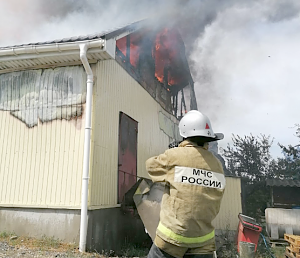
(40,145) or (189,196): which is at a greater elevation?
(40,145)

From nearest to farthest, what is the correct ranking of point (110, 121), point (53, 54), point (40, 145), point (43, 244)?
point (43, 244) < point (53, 54) < point (40, 145) < point (110, 121)

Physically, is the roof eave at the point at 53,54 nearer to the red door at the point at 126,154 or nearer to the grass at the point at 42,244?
the red door at the point at 126,154

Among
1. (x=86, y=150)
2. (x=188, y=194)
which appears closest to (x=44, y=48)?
(x=86, y=150)

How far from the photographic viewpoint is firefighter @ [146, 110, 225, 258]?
240 centimetres

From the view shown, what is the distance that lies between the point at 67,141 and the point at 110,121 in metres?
1.16

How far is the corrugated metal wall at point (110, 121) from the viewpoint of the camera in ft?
20.6

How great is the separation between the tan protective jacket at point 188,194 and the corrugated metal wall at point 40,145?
374 centimetres

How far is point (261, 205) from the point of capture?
12.2 metres

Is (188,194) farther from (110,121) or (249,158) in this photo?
(249,158)

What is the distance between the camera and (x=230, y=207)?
10.7m

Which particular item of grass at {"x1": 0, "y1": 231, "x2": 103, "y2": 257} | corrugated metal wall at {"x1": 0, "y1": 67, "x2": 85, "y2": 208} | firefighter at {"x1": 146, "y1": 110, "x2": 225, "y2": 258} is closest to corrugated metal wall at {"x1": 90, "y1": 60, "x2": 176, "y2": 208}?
corrugated metal wall at {"x1": 0, "y1": 67, "x2": 85, "y2": 208}

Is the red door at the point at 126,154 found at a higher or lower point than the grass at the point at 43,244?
higher

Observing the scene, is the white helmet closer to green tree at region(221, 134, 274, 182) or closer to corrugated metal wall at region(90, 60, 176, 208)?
corrugated metal wall at region(90, 60, 176, 208)

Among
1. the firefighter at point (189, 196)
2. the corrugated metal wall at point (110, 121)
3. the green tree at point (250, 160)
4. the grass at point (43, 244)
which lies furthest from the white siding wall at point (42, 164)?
the green tree at point (250, 160)
